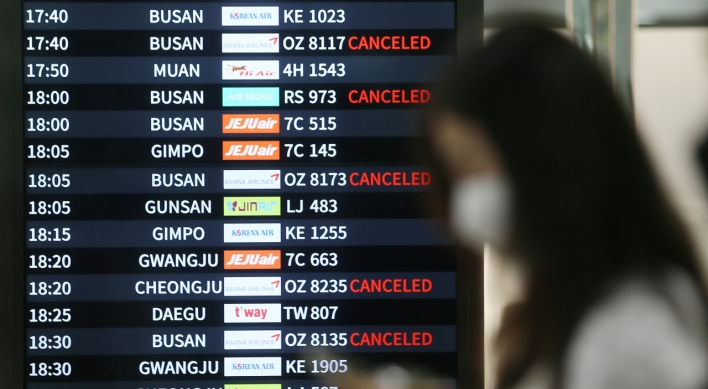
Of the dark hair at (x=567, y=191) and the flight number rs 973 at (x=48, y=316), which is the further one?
the flight number rs 973 at (x=48, y=316)

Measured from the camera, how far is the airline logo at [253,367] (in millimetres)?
1681

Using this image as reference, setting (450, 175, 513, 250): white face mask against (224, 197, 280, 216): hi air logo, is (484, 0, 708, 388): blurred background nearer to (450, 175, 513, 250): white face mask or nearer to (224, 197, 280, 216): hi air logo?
(224, 197, 280, 216): hi air logo

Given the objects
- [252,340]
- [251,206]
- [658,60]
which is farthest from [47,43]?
[658,60]

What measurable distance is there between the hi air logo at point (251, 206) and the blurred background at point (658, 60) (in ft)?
1.83

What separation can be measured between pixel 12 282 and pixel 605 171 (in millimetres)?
1368

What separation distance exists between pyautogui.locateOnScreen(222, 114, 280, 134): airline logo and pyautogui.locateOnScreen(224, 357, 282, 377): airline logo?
539 mm

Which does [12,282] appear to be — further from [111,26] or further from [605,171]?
[605,171]

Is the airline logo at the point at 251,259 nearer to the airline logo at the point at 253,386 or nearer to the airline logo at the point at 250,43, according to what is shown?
the airline logo at the point at 253,386

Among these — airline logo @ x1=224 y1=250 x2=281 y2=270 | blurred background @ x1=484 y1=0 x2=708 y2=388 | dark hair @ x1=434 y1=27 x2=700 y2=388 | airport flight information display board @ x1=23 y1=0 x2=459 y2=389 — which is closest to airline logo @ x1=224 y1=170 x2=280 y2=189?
airport flight information display board @ x1=23 y1=0 x2=459 y2=389

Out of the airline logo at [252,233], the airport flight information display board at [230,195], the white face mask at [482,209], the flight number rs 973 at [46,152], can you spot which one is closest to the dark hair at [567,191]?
the white face mask at [482,209]

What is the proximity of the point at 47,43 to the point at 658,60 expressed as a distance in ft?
5.00

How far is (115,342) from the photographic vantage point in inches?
65.4

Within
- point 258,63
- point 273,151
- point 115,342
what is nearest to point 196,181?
point 273,151

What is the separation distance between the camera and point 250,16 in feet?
5.47
